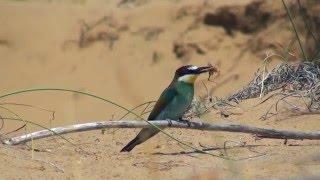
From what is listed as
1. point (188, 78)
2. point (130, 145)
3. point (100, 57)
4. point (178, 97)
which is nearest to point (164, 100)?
point (178, 97)

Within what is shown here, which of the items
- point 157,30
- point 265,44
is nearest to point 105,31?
point 157,30

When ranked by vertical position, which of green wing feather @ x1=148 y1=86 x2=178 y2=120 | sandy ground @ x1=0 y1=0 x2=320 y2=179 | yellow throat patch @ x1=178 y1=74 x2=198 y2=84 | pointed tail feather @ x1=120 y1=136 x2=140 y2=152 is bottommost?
pointed tail feather @ x1=120 y1=136 x2=140 y2=152

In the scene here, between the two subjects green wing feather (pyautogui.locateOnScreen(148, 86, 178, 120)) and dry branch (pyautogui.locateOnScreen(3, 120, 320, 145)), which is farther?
green wing feather (pyautogui.locateOnScreen(148, 86, 178, 120))

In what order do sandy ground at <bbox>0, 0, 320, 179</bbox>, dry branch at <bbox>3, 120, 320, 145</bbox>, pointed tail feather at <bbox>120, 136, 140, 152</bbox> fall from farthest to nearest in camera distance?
sandy ground at <bbox>0, 0, 320, 179</bbox>, pointed tail feather at <bbox>120, 136, 140, 152</bbox>, dry branch at <bbox>3, 120, 320, 145</bbox>

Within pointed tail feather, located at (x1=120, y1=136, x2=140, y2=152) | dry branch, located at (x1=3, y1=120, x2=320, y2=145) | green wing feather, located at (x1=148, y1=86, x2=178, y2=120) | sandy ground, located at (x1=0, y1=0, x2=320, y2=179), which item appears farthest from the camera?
sandy ground, located at (x1=0, y1=0, x2=320, y2=179)

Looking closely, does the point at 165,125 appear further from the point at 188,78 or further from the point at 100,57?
the point at 100,57

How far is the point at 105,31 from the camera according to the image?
38.4 ft

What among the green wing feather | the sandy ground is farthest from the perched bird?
the sandy ground

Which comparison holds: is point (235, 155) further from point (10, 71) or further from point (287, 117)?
point (10, 71)

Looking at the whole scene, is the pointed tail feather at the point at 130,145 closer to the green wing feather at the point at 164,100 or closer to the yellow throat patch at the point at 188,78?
the green wing feather at the point at 164,100

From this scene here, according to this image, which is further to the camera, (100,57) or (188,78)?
(100,57)

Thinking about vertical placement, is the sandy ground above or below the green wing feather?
above

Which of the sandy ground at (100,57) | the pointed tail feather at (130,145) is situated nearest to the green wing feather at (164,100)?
the pointed tail feather at (130,145)

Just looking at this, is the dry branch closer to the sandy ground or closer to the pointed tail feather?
the pointed tail feather
